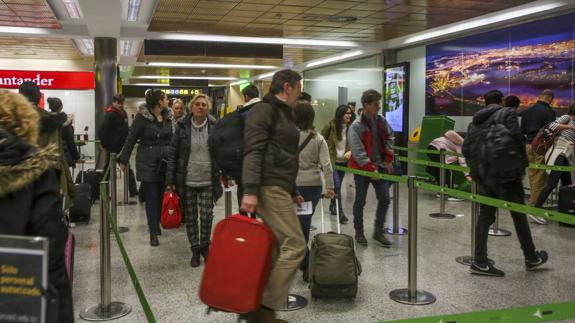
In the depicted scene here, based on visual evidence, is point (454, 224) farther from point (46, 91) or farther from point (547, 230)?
point (46, 91)

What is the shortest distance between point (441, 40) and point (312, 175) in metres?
8.56

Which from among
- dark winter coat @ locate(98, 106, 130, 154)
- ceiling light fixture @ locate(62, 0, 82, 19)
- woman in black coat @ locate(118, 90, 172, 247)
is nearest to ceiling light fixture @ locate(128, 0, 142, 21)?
ceiling light fixture @ locate(62, 0, 82, 19)

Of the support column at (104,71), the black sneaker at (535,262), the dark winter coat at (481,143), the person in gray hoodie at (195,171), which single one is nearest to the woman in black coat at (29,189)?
the person in gray hoodie at (195,171)

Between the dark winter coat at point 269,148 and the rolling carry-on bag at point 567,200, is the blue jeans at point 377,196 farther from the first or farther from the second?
the rolling carry-on bag at point 567,200

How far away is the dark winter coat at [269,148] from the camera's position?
3.13 meters

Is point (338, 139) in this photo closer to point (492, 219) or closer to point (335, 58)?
point (492, 219)

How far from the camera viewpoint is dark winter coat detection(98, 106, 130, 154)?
278 inches

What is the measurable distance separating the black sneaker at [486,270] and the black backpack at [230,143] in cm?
260

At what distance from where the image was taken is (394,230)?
21.1 feet

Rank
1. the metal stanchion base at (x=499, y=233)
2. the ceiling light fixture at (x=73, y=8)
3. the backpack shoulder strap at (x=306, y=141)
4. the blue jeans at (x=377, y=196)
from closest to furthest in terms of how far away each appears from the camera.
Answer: the backpack shoulder strap at (x=306, y=141) < the blue jeans at (x=377, y=196) < the metal stanchion base at (x=499, y=233) < the ceiling light fixture at (x=73, y=8)

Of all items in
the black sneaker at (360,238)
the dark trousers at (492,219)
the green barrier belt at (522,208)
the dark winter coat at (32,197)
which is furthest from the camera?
the black sneaker at (360,238)

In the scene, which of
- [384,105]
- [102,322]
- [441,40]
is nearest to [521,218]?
[102,322]

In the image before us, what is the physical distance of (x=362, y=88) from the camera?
15.8 m

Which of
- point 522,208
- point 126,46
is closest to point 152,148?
point 522,208
